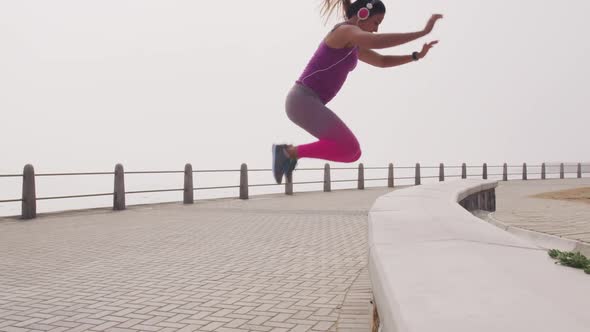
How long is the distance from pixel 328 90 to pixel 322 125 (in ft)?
0.79

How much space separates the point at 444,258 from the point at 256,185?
624 inches

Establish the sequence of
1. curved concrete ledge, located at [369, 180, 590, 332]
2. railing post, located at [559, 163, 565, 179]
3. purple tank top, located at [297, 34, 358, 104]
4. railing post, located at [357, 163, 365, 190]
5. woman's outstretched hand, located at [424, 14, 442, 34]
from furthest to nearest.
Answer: railing post, located at [559, 163, 565, 179]
railing post, located at [357, 163, 365, 190]
purple tank top, located at [297, 34, 358, 104]
woman's outstretched hand, located at [424, 14, 442, 34]
curved concrete ledge, located at [369, 180, 590, 332]

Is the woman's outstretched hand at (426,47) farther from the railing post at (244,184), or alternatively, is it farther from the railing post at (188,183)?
the railing post at (244,184)

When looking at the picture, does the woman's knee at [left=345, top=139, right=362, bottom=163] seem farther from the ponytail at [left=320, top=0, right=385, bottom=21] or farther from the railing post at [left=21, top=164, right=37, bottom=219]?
the railing post at [left=21, top=164, right=37, bottom=219]

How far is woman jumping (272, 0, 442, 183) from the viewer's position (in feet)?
9.13

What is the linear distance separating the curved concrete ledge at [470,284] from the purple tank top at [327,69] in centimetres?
97

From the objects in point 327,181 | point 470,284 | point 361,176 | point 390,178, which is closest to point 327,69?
point 470,284

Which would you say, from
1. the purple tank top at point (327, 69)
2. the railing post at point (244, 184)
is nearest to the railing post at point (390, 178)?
the railing post at point (244, 184)

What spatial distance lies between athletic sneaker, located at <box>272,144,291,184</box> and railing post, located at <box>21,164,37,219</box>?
36.1 ft

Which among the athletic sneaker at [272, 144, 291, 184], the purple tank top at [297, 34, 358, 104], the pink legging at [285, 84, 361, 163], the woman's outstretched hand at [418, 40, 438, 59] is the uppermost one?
the woman's outstretched hand at [418, 40, 438, 59]

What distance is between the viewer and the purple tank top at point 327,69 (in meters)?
2.87

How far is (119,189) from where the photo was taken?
14.5 metres

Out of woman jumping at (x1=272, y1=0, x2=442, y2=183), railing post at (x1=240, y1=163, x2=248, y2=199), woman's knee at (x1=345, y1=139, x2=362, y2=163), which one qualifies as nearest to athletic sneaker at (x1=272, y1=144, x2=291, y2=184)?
woman jumping at (x1=272, y1=0, x2=442, y2=183)

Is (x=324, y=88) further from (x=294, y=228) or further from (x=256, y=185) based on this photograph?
(x=256, y=185)
